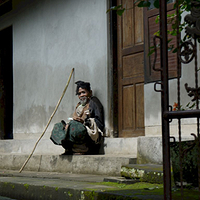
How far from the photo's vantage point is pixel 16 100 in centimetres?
941

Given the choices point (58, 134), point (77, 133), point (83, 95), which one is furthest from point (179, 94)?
point (83, 95)

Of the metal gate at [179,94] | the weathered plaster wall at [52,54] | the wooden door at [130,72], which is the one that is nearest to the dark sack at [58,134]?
the weathered plaster wall at [52,54]

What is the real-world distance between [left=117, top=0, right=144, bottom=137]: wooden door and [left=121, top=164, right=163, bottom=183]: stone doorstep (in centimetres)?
184

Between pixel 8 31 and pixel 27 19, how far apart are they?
1.29m

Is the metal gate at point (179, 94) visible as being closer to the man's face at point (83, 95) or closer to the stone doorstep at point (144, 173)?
the stone doorstep at point (144, 173)

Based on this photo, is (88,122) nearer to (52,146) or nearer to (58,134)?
(58,134)

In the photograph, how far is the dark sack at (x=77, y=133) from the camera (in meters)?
6.24

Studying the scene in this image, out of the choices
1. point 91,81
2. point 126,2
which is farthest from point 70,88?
point 126,2

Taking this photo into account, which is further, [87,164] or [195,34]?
[87,164]

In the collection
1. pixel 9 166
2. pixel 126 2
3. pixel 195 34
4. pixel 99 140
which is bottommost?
pixel 9 166

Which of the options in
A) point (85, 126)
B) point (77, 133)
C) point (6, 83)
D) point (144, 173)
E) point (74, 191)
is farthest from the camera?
point (6, 83)

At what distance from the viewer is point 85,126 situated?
6359 mm

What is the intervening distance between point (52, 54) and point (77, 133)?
8.15 feet

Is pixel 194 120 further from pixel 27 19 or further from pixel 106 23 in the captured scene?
pixel 27 19
